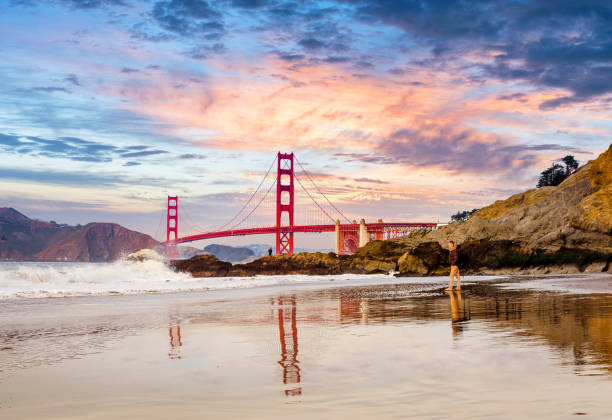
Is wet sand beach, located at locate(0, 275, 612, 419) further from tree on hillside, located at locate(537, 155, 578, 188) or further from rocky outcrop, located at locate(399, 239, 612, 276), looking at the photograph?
tree on hillside, located at locate(537, 155, 578, 188)

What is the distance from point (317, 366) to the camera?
5.02m

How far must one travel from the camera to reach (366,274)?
34875 millimetres

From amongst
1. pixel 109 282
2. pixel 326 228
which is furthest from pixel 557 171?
pixel 109 282

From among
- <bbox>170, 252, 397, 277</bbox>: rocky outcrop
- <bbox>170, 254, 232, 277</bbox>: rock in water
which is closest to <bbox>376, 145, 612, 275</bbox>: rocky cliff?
<bbox>170, 252, 397, 277</bbox>: rocky outcrop

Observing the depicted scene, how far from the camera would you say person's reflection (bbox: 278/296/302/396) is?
4.46m

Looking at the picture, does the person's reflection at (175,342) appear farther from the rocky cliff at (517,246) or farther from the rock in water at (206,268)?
the rock in water at (206,268)

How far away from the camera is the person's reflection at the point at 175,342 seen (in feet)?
19.0

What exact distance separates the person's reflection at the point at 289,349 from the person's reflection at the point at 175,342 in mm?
1144

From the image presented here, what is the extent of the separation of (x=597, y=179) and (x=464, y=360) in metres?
42.7

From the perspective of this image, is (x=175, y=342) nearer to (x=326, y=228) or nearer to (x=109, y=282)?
(x=109, y=282)

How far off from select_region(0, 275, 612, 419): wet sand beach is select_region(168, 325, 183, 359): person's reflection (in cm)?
2

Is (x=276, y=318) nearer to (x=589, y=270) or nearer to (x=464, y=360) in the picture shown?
(x=464, y=360)

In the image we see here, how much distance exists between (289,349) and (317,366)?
107 cm

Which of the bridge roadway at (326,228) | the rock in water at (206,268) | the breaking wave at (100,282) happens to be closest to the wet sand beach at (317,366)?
the breaking wave at (100,282)
